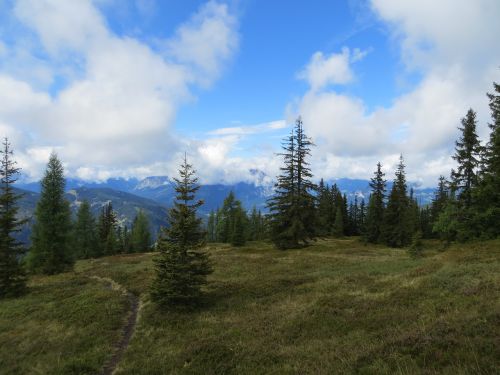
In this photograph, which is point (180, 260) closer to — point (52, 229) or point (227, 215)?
point (52, 229)

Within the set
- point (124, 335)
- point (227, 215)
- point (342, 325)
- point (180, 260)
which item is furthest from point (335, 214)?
point (124, 335)

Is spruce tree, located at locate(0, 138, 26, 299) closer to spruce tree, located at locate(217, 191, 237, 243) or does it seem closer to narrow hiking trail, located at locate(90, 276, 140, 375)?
narrow hiking trail, located at locate(90, 276, 140, 375)

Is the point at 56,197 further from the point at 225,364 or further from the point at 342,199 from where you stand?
the point at 342,199

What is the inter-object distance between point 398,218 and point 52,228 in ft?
165

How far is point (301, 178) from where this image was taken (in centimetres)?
4031

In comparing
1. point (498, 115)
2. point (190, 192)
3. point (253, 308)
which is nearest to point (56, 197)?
point (190, 192)

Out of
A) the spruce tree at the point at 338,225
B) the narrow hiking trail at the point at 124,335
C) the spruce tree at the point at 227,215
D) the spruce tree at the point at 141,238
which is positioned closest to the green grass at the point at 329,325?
the narrow hiking trail at the point at 124,335

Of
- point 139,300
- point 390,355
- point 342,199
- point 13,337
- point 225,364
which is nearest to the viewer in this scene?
point 390,355

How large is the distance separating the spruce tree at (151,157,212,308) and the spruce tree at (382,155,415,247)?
42.4 m

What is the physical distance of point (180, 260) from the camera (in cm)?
1855

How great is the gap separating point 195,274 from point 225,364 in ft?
27.5

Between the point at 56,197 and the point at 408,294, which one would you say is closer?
the point at 408,294

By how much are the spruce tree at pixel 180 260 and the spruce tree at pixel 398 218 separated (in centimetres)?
4237

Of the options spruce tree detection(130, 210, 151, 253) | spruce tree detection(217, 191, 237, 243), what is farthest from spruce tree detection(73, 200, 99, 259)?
spruce tree detection(217, 191, 237, 243)
